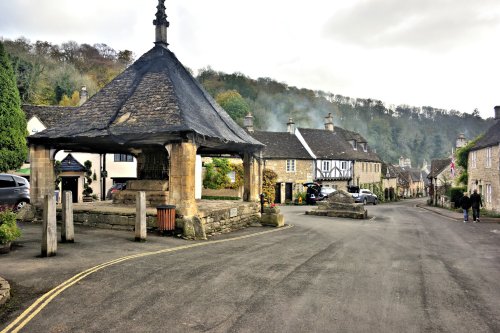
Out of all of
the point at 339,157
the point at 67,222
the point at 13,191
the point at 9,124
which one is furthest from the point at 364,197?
the point at 67,222

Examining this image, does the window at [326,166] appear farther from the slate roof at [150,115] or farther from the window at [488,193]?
the slate roof at [150,115]

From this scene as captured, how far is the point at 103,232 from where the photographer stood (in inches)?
505

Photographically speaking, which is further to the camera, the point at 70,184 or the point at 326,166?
the point at 326,166

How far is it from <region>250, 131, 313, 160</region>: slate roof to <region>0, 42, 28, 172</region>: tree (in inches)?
906

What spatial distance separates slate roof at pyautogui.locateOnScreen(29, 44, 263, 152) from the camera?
13.4 m

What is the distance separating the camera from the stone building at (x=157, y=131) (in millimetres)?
13031

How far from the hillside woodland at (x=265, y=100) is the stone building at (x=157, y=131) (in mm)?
39497

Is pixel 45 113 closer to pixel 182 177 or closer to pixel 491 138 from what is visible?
pixel 182 177

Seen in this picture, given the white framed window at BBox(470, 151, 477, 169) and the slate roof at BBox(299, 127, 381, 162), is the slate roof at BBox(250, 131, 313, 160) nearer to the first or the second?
the slate roof at BBox(299, 127, 381, 162)

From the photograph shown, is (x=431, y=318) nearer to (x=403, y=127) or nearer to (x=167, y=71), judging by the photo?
(x=167, y=71)

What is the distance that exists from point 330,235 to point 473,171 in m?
24.6

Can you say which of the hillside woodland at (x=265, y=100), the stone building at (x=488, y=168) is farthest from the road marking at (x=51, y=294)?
the hillside woodland at (x=265, y=100)

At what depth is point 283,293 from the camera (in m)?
6.79

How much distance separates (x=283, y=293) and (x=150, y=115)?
30.8 ft
